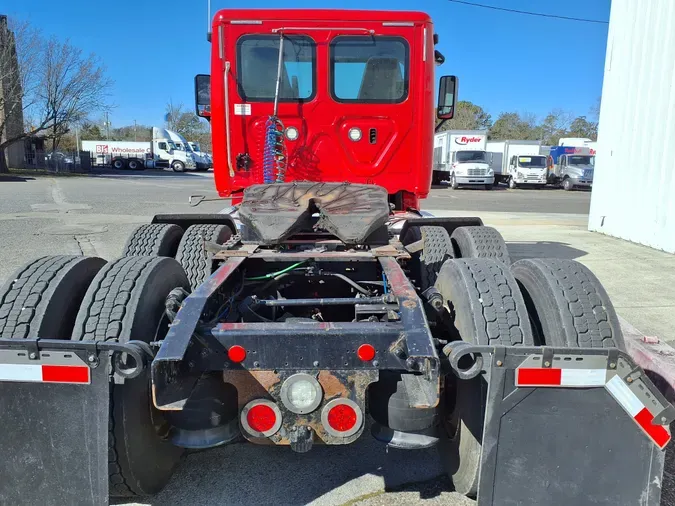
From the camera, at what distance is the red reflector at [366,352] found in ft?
6.79

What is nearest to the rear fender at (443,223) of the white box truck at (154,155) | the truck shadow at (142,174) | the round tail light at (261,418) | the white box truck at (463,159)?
the round tail light at (261,418)

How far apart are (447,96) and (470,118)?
7505 cm

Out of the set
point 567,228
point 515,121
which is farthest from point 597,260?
point 515,121

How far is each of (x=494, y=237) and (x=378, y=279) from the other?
3.92 ft

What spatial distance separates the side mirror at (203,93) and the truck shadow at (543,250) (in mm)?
5136

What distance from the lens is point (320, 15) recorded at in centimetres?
518

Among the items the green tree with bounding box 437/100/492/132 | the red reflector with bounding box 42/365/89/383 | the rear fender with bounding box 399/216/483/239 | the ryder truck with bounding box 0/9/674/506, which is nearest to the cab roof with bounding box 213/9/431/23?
the rear fender with bounding box 399/216/483/239

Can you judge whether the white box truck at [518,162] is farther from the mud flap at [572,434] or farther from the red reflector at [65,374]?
the red reflector at [65,374]

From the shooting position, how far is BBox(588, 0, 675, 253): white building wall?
9.12 metres

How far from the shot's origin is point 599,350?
6.58 ft

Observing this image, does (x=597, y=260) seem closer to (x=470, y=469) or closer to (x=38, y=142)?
(x=470, y=469)

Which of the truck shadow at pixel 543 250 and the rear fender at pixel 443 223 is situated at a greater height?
the rear fender at pixel 443 223

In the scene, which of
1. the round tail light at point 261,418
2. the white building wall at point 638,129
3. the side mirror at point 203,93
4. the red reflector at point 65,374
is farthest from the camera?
the white building wall at point 638,129

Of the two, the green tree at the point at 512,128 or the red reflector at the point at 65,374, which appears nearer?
the red reflector at the point at 65,374
